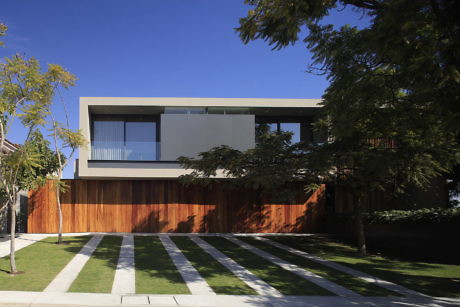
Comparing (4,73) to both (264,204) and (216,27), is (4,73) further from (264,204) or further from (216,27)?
(264,204)

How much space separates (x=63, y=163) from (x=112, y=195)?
3693 mm

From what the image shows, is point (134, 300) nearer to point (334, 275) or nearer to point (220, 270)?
point (220, 270)

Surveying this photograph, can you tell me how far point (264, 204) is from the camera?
20109mm

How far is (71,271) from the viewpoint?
31.9 ft

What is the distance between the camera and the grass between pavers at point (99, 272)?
8.12m

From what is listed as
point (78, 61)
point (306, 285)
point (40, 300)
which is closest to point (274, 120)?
point (78, 61)

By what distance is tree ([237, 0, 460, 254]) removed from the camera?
5543mm

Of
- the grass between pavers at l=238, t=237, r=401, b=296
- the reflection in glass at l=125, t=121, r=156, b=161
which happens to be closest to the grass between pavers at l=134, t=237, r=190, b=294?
the grass between pavers at l=238, t=237, r=401, b=296

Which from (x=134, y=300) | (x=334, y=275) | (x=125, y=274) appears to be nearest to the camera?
(x=134, y=300)

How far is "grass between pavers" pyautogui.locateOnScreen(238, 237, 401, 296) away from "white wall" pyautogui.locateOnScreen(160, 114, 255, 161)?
5.80 metres

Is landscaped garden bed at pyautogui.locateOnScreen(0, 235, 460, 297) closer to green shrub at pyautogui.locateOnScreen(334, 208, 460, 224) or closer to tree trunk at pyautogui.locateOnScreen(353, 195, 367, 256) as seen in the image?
tree trunk at pyautogui.locateOnScreen(353, 195, 367, 256)

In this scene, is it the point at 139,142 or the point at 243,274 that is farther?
the point at 139,142

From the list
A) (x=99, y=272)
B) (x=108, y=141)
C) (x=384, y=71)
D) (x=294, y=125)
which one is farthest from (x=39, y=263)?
(x=294, y=125)

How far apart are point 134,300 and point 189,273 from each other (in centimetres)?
274
